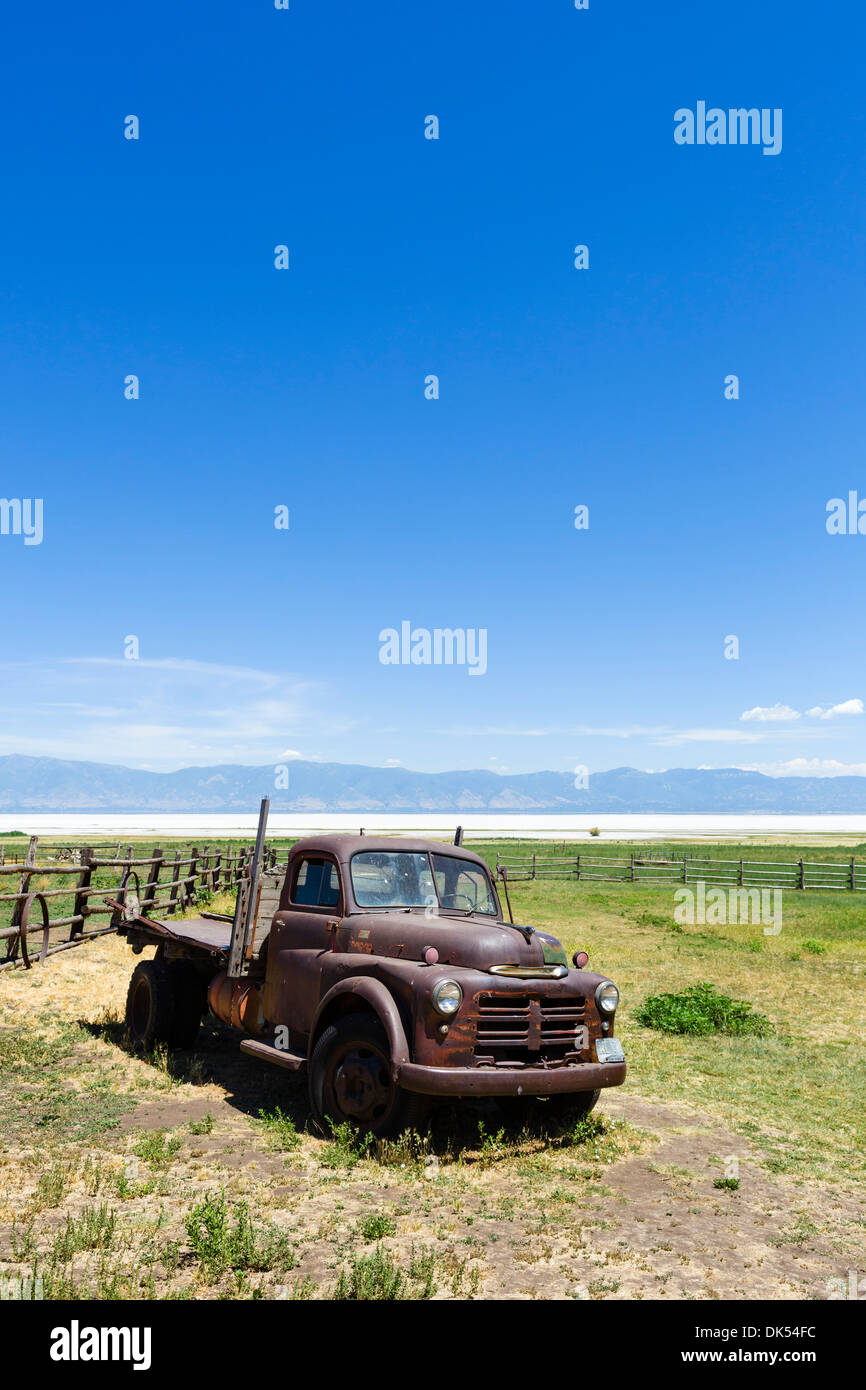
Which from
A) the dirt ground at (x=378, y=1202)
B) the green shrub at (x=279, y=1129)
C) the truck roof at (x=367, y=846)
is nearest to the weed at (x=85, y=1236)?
the dirt ground at (x=378, y=1202)

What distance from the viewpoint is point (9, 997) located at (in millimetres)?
11859

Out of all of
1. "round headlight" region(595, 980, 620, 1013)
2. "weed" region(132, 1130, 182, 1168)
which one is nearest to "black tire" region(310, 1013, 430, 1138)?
"weed" region(132, 1130, 182, 1168)

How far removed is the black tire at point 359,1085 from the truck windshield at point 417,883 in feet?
3.75

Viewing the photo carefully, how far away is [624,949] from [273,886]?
12.4m

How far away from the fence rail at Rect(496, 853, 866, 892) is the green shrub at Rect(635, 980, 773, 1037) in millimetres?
21838

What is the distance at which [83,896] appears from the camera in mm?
15453

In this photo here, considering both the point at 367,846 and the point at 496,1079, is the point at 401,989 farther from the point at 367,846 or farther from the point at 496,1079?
the point at 367,846

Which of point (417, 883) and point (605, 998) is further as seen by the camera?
point (417, 883)

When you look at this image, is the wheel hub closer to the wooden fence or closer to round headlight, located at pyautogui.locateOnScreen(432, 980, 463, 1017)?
round headlight, located at pyautogui.locateOnScreen(432, 980, 463, 1017)

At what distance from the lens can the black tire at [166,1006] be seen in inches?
379

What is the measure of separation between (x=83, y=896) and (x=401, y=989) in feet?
34.3

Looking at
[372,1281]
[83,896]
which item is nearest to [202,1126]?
[372,1281]

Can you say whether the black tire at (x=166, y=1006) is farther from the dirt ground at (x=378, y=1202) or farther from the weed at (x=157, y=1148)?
the weed at (x=157, y=1148)
